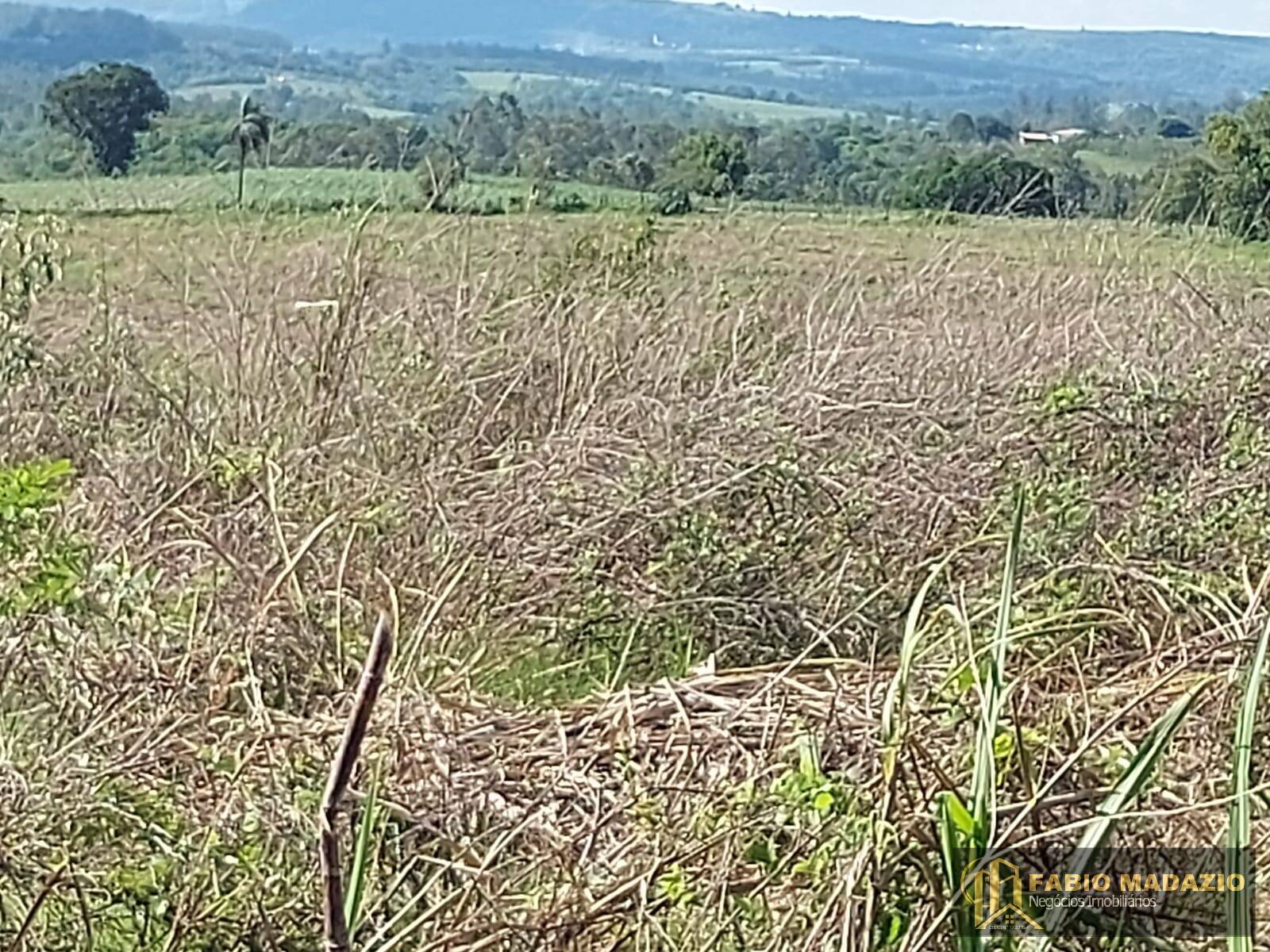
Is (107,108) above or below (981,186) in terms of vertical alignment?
above

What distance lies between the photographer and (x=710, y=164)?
44.6 feet

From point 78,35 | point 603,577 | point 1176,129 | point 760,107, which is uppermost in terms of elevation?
point 78,35

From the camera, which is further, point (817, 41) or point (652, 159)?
point (817, 41)

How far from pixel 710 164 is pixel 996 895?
40.3 ft

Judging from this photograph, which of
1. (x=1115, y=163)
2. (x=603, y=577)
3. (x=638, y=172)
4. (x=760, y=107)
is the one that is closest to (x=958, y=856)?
(x=603, y=577)

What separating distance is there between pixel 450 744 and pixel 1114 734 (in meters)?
1.01

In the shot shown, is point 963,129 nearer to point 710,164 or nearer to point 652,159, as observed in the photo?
point 710,164

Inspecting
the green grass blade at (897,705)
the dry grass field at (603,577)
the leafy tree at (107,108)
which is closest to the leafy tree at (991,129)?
the leafy tree at (107,108)

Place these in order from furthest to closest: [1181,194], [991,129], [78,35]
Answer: [78,35] → [991,129] → [1181,194]

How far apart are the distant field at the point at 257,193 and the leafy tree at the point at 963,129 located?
16145 mm

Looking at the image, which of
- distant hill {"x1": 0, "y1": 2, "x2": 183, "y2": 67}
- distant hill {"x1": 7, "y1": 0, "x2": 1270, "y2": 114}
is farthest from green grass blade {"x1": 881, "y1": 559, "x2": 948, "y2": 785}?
distant hill {"x1": 7, "y1": 0, "x2": 1270, "y2": 114}

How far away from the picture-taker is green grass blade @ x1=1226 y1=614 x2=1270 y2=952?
63.1 inches

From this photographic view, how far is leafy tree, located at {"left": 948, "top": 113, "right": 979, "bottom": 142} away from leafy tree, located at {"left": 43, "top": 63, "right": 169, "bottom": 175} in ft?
38.7

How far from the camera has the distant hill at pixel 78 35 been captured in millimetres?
39938
